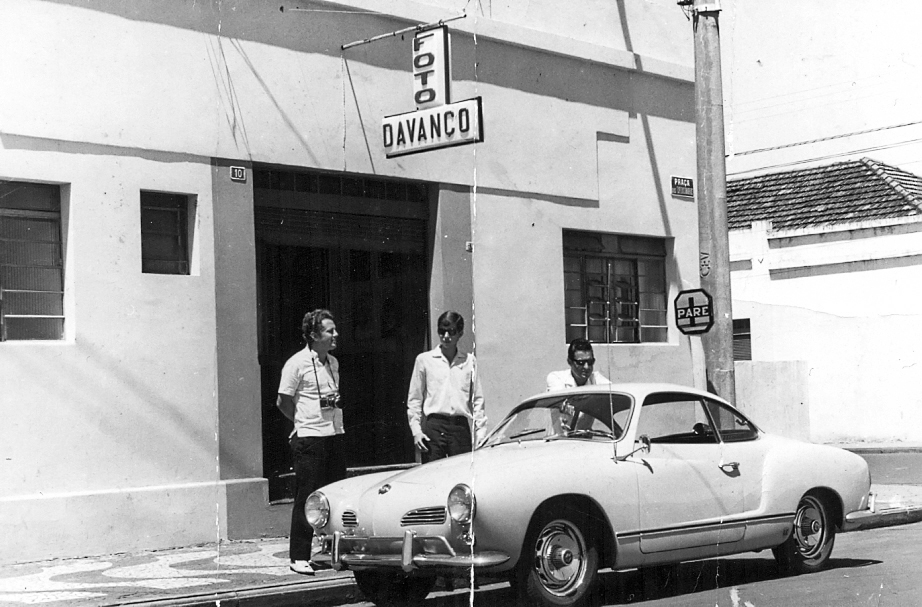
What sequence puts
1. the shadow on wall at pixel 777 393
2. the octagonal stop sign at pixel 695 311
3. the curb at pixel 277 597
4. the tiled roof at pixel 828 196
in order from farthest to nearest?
the tiled roof at pixel 828 196 < the shadow on wall at pixel 777 393 < the octagonal stop sign at pixel 695 311 < the curb at pixel 277 597

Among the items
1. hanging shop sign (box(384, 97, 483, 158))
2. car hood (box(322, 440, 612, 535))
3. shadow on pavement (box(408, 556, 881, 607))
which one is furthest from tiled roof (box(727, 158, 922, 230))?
car hood (box(322, 440, 612, 535))

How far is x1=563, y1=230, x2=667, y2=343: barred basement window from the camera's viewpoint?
14.5m

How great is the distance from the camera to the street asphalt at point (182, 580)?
796cm

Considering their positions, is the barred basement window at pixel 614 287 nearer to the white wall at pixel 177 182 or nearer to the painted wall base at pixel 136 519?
the white wall at pixel 177 182

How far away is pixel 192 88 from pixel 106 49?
84 centimetres

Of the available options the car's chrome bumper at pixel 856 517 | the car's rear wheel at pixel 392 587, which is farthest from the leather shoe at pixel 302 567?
the car's chrome bumper at pixel 856 517

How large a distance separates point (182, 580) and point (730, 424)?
13.2 feet

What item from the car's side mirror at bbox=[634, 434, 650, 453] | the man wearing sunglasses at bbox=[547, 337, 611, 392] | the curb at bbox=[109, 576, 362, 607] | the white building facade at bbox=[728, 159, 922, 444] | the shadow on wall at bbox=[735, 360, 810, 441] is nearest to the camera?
the curb at bbox=[109, 576, 362, 607]

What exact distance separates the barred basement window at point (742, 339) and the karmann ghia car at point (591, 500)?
16414mm

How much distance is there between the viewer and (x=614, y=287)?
49.6 feet

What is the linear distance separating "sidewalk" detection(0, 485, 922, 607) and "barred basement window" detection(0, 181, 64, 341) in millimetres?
1876

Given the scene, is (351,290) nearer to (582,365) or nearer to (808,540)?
(582,365)

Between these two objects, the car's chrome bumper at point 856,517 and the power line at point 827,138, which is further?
the power line at point 827,138

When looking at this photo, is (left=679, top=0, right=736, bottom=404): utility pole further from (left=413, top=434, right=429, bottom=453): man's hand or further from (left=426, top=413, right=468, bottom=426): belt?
(left=413, top=434, right=429, bottom=453): man's hand
